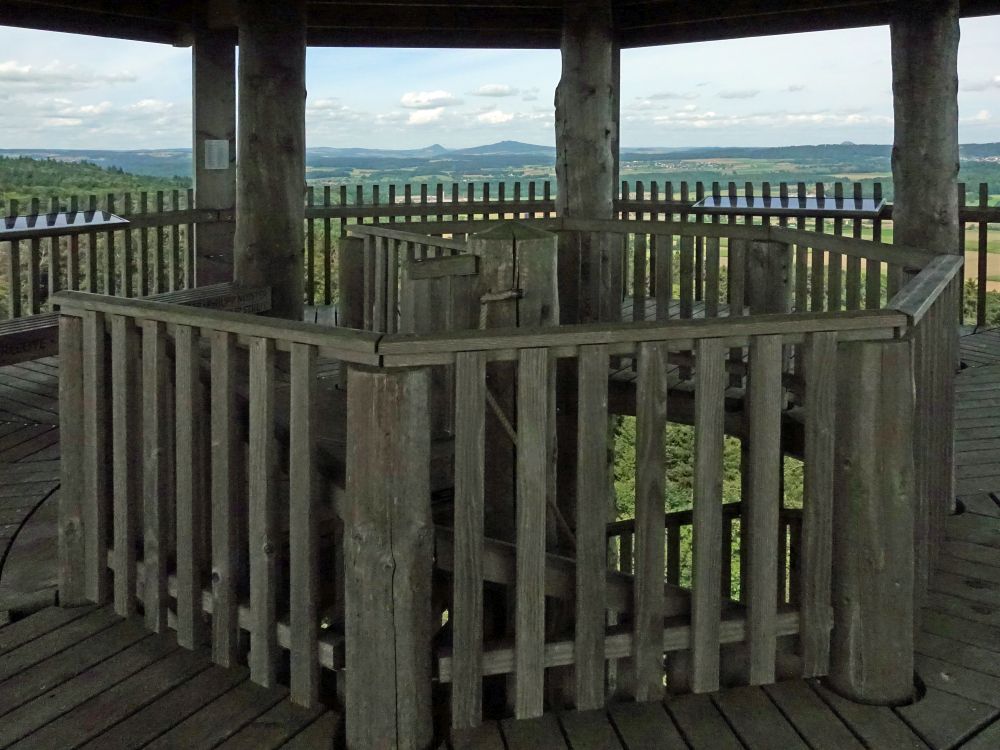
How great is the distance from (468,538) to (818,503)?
0.96 meters

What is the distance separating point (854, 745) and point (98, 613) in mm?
2335

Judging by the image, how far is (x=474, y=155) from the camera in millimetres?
36531

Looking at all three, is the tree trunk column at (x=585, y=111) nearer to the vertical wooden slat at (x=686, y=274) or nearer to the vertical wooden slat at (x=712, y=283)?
the vertical wooden slat at (x=712, y=283)

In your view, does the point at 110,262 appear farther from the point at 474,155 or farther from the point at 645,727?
the point at 474,155

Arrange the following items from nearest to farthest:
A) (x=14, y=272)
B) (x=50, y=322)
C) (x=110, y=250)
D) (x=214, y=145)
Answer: (x=50, y=322)
(x=14, y=272)
(x=110, y=250)
(x=214, y=145)

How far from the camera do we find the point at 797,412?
4.61 metres

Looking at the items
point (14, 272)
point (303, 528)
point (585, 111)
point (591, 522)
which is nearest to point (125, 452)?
point (303, 528)

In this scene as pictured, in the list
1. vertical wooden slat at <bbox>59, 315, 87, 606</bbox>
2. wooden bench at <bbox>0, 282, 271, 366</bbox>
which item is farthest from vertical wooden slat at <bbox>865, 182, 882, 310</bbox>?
wooden bench at <bbox>0, 282, 271, 366</bbox>

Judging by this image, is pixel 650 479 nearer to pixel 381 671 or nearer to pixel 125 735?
pixel 381 671

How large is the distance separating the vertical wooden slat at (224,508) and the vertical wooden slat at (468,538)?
74 centimetres

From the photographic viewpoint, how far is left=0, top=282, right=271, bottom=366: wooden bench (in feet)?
21.1

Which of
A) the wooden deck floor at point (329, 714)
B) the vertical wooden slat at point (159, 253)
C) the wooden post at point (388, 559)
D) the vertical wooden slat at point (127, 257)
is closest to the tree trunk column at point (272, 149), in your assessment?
the vertical wooden slat at point (159, 253)

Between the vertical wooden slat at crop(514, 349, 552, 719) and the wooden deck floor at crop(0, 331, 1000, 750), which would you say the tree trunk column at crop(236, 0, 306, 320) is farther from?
the vertical wooden slat at crop(514, 349, 552, 719)

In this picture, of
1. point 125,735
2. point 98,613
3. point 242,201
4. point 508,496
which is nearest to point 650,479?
point 508,496
